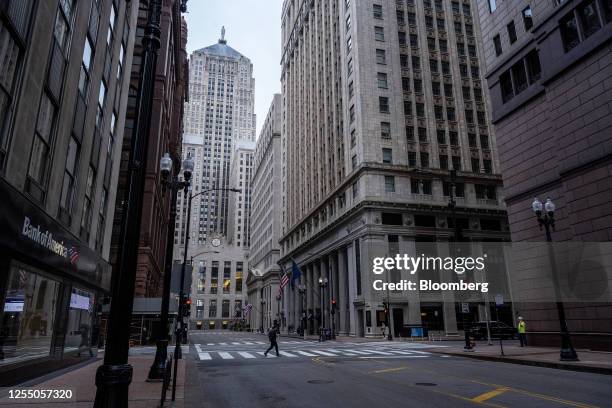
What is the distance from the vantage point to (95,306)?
22.0 m

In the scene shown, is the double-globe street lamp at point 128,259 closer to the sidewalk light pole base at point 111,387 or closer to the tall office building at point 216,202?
the sidewalk light pole base at point 111,387

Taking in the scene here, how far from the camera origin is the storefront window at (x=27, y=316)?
11.5 m

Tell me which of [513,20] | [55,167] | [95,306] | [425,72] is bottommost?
[95,306]

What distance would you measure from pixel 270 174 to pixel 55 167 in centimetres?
10048

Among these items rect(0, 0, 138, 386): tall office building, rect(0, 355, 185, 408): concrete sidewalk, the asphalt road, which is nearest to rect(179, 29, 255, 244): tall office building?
rect(0, 0, 138, 386): tall office building

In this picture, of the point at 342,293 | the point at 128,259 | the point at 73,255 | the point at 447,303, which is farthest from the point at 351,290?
the point at 128,259

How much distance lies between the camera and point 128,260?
5.22m

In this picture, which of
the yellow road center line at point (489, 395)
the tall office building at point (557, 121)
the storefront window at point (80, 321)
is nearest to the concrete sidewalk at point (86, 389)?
the storefront window at point (80, 321)

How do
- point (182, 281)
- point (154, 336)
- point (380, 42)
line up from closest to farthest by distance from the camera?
point (182, 281)
point (154, 336)
point (380, 42)

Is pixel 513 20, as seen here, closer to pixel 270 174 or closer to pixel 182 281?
pixel 182 281

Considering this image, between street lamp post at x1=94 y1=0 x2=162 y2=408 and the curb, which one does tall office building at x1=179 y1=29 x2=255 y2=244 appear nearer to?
the curb

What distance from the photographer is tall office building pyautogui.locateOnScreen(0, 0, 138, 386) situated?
11273 mm

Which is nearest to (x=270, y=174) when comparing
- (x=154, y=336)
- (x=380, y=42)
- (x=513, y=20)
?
(x=380, y=42)

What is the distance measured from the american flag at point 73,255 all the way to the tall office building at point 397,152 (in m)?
36.8
